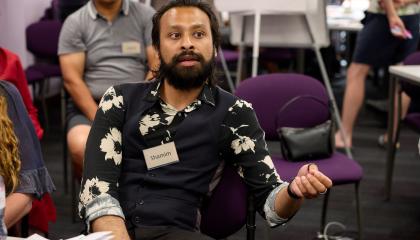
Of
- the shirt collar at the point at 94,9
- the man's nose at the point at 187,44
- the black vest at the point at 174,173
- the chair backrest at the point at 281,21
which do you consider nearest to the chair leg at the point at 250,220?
the black vest at the point at 174,173

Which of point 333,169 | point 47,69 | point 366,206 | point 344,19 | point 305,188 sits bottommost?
point 366,206

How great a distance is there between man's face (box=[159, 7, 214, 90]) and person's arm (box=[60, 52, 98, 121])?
134 centimetres

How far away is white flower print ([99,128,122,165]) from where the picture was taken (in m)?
1.96

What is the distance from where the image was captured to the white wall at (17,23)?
5703 mm

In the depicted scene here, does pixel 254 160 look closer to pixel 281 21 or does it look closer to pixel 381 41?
pixel 281 21

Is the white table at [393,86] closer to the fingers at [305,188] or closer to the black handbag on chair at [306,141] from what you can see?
the black handbag on chair at [306,141]

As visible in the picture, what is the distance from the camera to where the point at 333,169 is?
2938mm

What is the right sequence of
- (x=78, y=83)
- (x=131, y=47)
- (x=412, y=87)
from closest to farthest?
(x=78, y=83)
(x=131, y=47)
(x=412, y=87)

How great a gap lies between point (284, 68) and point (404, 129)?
195 centimetres

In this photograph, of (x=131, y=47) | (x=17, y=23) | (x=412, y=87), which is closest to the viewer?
(x=131, y=47)

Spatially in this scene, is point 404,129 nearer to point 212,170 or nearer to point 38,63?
point 38,63

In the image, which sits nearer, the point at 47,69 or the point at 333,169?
the point at 333,169

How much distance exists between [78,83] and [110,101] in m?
1.33

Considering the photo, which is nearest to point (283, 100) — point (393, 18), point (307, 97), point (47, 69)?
point (307, 97)
